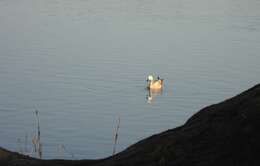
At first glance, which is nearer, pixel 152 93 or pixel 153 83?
pixel 153 83

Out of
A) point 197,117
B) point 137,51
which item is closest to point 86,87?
point 137,51

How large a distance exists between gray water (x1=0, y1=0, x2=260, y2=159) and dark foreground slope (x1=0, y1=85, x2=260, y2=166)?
4979 mm

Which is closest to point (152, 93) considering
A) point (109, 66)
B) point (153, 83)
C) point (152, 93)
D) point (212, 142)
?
point (152, 93)

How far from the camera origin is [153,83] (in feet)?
95.6

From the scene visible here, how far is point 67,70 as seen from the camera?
30.8 metres

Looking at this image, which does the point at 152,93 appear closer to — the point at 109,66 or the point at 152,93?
the point at 152,93

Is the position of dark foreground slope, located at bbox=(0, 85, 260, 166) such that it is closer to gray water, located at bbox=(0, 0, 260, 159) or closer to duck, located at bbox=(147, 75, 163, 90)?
gray water, located at bbox=(0, 0, 260, 159)

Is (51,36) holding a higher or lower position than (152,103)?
higher

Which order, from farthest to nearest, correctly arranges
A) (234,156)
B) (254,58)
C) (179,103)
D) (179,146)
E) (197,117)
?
(254,58)
(179,103)
(197,117)
(179,146)
(234,156)

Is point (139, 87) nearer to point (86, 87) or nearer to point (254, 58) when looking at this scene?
point (86, 87)

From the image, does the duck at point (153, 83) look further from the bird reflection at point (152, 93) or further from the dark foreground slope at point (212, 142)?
the dark foreground slope at point (212, 142)

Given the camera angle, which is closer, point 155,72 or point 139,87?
point 139,87

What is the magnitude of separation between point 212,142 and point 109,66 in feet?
88.7

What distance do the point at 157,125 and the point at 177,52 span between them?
14355 millimetres
